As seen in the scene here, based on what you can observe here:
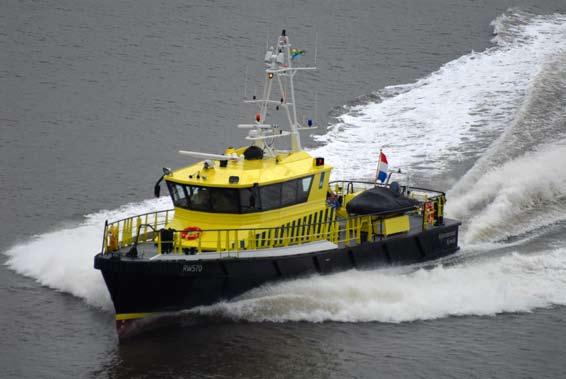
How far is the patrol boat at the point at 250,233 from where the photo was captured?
23.4 metres

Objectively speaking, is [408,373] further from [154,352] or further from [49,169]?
[49,169]

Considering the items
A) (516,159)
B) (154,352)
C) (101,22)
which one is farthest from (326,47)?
(154,352)

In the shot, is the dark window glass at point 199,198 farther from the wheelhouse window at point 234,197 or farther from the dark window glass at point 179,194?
the dark window glass at point 179,194

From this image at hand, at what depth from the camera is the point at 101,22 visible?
154ft

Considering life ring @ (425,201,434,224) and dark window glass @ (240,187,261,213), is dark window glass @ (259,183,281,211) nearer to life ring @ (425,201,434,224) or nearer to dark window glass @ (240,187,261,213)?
dark window glass @ (240,187,261,213)

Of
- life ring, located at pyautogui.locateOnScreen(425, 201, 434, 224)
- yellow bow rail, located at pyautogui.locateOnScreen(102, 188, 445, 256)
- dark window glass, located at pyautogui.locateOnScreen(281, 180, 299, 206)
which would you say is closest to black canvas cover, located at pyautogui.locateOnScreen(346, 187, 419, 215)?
yellow bow rail, located at pyautogui.locateOnScreen(102, 188, 445, 256)

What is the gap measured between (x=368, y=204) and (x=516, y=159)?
9193 mm

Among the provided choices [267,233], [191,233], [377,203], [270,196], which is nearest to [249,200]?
[270,196]

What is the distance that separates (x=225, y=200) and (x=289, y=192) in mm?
1679

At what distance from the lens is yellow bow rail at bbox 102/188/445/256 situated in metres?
23.9

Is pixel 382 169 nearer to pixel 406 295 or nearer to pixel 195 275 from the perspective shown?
pixel 406 295

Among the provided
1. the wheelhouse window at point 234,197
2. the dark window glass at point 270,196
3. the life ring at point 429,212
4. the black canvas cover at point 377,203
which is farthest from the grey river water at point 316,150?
the wheelhouse window at point 234,197

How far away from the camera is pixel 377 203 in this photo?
87.3ft

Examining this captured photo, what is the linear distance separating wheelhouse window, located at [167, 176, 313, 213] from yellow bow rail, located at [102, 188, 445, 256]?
56cm
